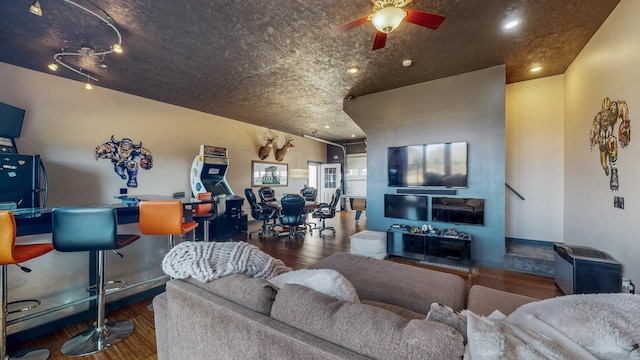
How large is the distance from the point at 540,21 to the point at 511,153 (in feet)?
7.52

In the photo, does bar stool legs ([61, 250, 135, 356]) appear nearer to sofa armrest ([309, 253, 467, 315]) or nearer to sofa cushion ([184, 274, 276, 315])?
sofa cushion ([184, 274, 276, 315])

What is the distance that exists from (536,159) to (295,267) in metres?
4.28

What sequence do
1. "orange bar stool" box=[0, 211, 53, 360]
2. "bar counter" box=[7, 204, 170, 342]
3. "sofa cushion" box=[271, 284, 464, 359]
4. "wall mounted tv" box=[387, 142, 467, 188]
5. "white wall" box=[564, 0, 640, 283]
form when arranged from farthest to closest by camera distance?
"wall mounted tv" box=[387, 142, 467, 188]
"white wall" box=[564, 0, 640, 283]
"bar counter" box=[7, 204, 170, 342]
"orange bar stool" box=[0, 211, 53, 360]
"sofa cushion" box=[271, 284, 464, 359]

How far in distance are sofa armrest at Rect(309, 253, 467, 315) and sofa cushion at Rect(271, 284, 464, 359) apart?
2.73 feet

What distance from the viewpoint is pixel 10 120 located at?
295 centimetres

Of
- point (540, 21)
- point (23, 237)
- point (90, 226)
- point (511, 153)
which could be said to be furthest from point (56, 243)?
point (511, 153)

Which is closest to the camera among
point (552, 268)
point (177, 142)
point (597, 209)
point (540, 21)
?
point (540, 21)

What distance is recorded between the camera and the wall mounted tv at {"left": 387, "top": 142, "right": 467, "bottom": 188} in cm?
353

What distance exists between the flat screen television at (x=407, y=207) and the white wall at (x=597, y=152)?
1.82m

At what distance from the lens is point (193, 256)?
1.19 m

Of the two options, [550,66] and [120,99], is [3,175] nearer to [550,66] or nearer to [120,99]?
Result: [120,99]

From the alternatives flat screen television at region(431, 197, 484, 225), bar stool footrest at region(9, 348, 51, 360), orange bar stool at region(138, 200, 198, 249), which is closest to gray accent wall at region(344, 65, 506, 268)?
flat screen television at region(431, 197, 484, 225)

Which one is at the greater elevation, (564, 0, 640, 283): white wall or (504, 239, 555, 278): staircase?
(564, 0, 640, 283): white wall

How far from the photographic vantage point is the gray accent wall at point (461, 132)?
331 cm
